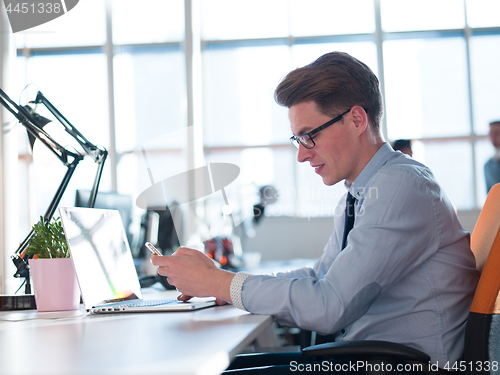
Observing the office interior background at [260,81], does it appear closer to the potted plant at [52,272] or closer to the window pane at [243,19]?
the window pane at [243,19]

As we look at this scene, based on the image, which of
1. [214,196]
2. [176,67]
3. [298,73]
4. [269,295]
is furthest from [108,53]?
[269,295]

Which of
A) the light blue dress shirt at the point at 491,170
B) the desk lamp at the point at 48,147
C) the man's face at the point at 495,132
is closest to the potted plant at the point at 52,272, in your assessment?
the desk lamp at the point at 48,147

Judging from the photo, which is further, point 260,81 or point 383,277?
point 260,81

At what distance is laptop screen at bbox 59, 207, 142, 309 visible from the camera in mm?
1145

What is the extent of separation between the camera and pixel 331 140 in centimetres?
126

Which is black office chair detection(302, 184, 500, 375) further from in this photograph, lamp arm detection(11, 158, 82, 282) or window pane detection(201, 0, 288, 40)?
window pane detection(201, 0, 288, 40)

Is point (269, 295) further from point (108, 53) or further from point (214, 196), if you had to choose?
point (108, 53)

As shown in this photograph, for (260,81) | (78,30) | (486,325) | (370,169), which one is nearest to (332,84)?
(370,169)

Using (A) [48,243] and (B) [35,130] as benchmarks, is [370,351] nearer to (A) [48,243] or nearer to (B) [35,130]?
(A) [48,243]

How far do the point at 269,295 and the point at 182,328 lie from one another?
20 cm

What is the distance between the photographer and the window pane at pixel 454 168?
5805mm

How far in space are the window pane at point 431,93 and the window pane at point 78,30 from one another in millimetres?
3862

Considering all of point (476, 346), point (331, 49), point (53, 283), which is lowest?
point (476, 346)

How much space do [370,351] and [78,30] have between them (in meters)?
6.47
